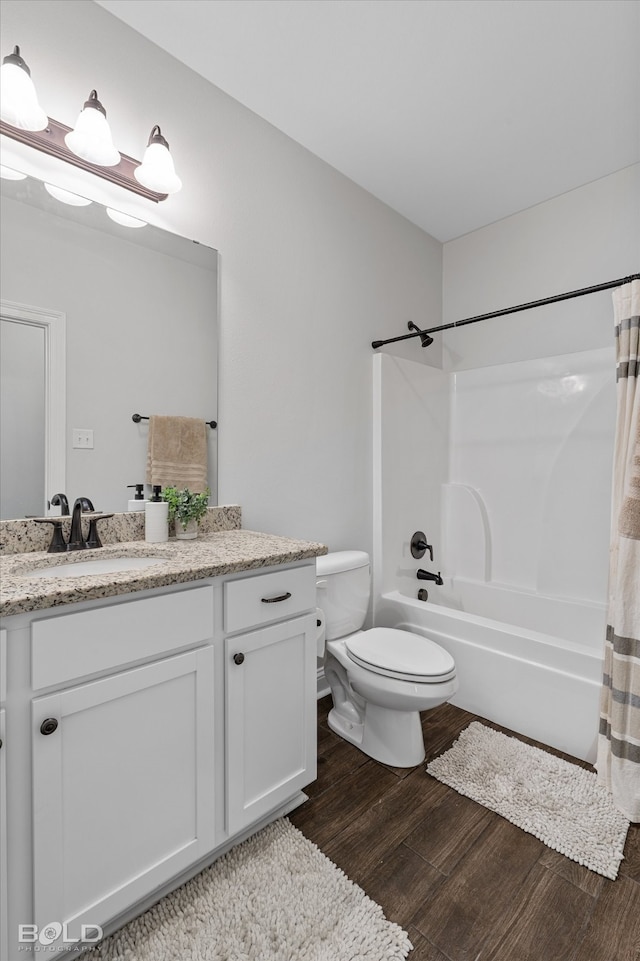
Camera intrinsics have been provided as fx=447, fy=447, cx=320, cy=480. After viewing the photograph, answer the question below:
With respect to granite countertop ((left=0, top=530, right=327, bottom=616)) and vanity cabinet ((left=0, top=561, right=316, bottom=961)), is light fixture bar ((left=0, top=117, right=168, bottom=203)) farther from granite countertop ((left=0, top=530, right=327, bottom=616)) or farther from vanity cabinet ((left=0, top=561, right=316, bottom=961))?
vanity cabinet ((left=0, top=561, right=316, bottom=961))

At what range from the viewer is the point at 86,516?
1468 millimetres

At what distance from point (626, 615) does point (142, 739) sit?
1.58m

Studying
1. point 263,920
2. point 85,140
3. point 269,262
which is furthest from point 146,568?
point 269,262

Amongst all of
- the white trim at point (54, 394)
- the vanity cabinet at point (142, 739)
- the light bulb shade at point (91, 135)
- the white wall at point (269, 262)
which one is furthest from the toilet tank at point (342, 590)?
the light bulb shade at point (91, 135)

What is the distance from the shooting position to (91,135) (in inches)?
54.7

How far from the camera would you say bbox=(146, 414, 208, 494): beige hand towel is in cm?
164

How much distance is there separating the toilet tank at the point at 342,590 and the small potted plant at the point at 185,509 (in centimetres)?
58

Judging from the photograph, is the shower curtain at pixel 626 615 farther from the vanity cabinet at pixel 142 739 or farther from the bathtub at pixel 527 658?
the vanity cabinet at pixel 142 739

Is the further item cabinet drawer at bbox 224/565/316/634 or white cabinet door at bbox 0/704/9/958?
cabinet drawer at bbox 224/565/316/634

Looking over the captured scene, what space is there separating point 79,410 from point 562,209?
264cm

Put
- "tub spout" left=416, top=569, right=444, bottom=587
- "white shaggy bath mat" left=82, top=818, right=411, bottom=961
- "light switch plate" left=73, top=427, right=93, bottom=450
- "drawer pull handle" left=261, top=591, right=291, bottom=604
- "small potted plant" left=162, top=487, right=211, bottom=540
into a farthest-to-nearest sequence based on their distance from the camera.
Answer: "tub spout" left=416, top=569, right=444, bottom=587 < "small potted plant" left=162, top=487, right=211, bottom=540 < "light switch plate" left=73, top=427, right=93, bottom=450 < "drawer pull handle" left=261, top=591, right=291, bottom=604 < "white shaggy bath mat" left=82, top=818, right=411, bottom=961

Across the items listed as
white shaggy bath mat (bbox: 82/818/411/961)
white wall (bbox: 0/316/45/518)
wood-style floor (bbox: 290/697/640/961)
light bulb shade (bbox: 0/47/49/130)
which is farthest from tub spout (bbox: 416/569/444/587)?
light bulb shade (bbox: 0/47/49/130)

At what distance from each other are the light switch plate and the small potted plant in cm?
29

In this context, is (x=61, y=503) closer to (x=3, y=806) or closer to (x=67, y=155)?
(x=3, y=806)
